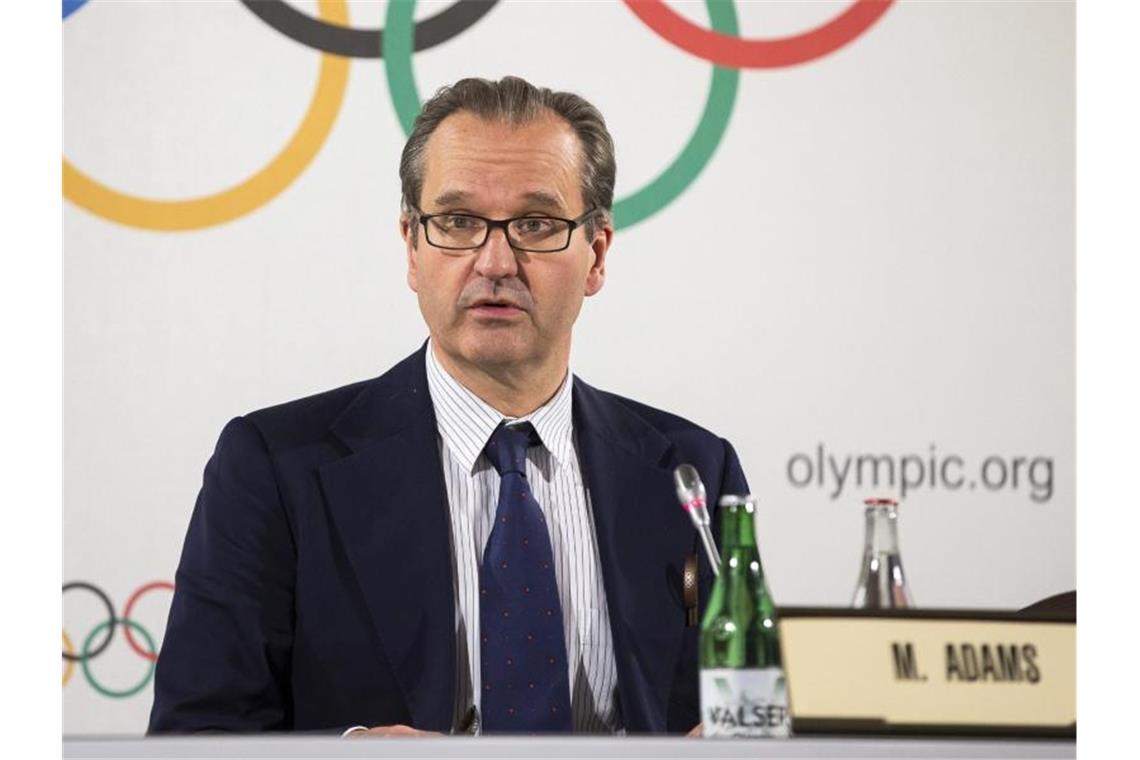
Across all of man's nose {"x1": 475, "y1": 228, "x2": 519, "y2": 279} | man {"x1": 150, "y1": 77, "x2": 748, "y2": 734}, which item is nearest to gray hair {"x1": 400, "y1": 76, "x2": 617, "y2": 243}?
man {"x1": 150, "y1": 77, "x2": 748, "y2": 734}

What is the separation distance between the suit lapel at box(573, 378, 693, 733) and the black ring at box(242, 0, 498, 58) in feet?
3.98

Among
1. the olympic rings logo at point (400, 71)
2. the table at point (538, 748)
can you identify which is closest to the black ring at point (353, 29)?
the olympic rings logo at point (400, 71)

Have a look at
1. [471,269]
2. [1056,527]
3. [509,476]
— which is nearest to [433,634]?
[509,476]

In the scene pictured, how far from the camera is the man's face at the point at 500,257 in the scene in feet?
6.97

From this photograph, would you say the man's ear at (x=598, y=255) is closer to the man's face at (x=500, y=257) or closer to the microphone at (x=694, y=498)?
the man's face at (x=500, y=257)

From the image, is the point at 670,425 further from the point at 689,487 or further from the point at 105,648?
the point at 105,648

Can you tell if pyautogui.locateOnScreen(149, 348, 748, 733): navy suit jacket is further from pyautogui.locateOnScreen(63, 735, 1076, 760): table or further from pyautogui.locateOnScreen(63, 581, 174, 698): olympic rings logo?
pyautogui.locateOnScreen(63, 581, 174, 698): olympic rings logo

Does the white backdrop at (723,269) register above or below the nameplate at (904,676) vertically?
above

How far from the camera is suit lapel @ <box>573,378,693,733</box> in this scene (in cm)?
196

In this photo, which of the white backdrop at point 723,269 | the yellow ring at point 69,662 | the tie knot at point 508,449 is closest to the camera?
the tie knot at point 508,449

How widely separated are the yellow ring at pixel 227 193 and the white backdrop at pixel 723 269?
0.07 ft

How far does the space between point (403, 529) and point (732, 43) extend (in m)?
1.66
